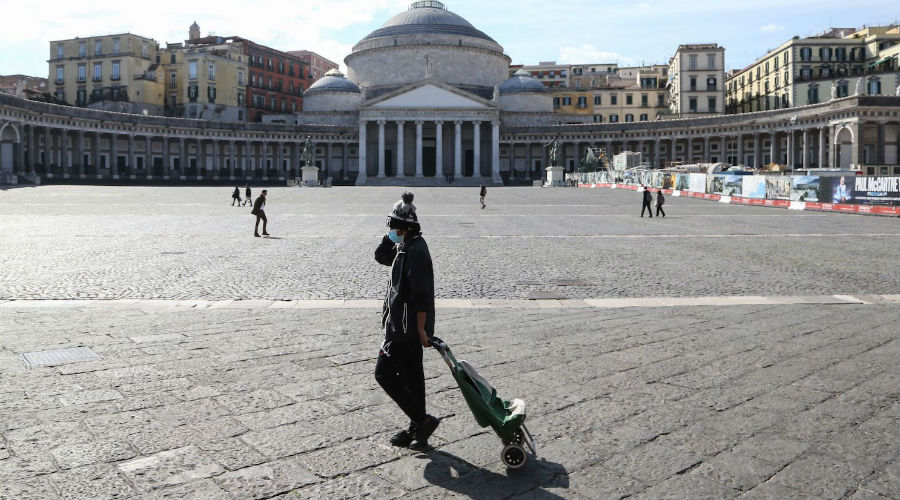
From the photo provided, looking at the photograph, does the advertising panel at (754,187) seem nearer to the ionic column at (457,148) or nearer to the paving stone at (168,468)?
the paving stone at (168,468)

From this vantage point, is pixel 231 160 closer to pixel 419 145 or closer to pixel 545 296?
pixel 419 145

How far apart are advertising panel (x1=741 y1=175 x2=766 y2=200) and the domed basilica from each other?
3953 centimetres

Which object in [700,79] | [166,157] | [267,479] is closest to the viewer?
[267,479]

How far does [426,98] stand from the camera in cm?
8188

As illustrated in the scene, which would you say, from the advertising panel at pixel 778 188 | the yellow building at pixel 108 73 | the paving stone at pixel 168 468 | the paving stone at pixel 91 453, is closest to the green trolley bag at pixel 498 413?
the paving stone at pixel 168 468

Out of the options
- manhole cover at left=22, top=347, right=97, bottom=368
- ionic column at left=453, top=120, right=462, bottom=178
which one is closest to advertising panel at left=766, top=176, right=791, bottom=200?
manhole cover at left=22, top=347, right=97, bottom=368

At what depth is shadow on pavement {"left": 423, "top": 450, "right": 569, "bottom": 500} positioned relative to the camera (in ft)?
14.2

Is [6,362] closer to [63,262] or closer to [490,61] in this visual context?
[63,262]

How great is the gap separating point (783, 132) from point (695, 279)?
6918 cm

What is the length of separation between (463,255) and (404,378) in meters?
10.9

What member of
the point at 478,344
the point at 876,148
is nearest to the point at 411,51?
the point at 876,148

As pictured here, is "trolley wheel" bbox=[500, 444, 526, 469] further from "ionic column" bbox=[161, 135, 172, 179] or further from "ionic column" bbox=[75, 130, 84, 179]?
"ionic column" bbox=[161, 135, 172, 179]

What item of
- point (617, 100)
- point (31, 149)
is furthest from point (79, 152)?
point (617, 100)

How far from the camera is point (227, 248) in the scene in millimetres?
17484
